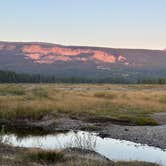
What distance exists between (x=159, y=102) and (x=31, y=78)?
108375mm

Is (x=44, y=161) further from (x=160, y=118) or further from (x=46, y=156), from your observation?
(x=160, y=118)

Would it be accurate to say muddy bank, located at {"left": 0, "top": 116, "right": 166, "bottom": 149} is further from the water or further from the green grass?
the green grass

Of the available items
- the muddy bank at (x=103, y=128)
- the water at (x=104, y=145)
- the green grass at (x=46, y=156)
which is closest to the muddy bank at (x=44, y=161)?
the green grass at (x=46, y=156)

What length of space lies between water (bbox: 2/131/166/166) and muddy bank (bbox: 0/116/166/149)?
4.56ft

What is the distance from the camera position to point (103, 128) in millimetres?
30203

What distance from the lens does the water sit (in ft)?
60.9

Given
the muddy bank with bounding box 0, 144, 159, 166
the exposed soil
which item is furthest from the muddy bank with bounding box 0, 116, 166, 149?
the muddy bank with bounding box 0, 144, 159, 166

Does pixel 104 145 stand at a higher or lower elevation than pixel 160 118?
higher

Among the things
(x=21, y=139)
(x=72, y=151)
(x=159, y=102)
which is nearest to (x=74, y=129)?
(x=21, y=139)

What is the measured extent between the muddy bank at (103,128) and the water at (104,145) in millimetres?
1389

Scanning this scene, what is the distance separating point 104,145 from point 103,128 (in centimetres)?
751

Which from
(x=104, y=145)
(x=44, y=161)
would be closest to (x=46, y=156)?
(x=44, y=161)

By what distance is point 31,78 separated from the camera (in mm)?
153500

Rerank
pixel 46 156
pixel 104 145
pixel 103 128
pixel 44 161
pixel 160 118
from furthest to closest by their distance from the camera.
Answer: pixel 160 118, pixel 103 128, pixel 104 145, pixel 46 156, pixel 44 161
